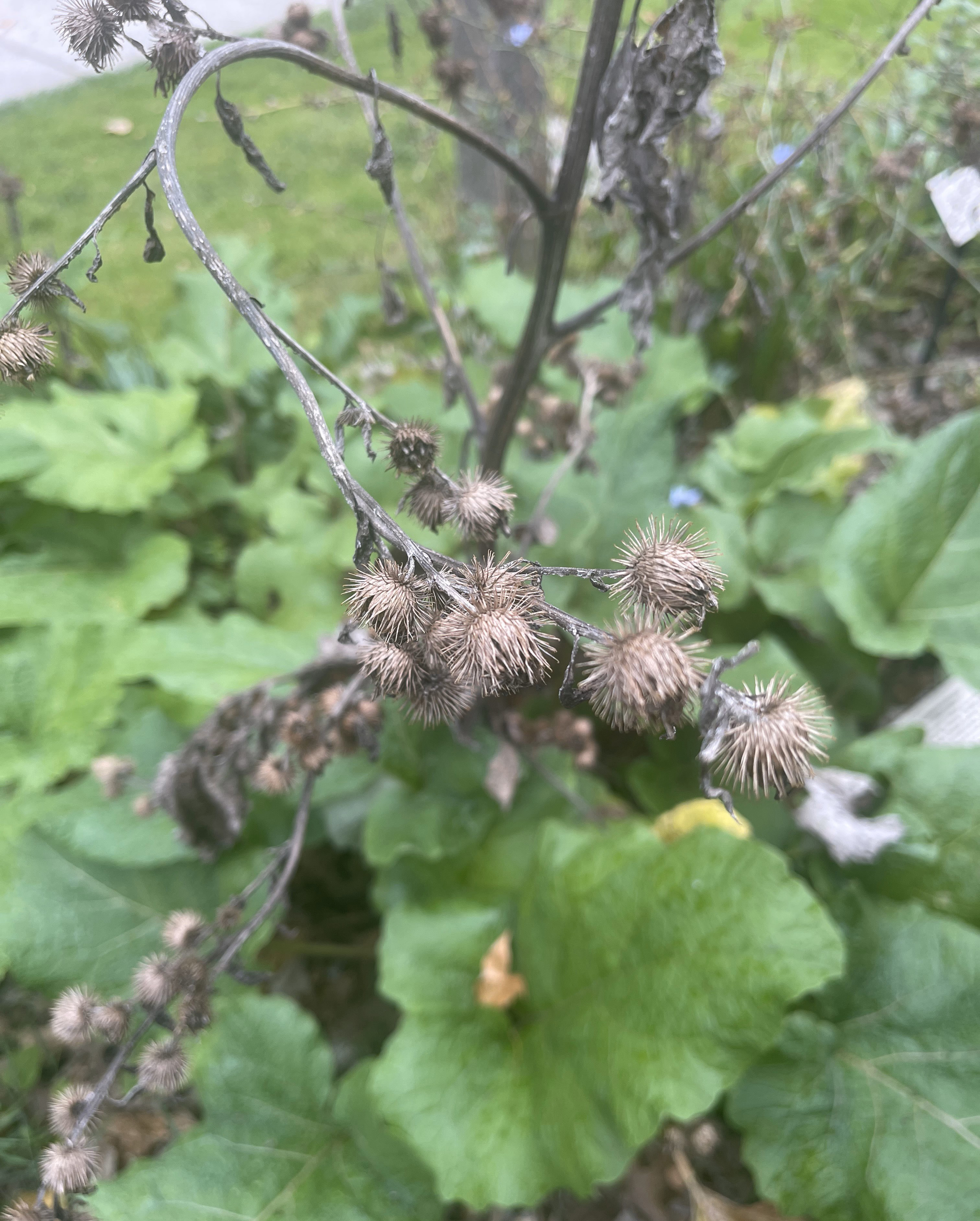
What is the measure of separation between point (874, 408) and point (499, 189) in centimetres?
157

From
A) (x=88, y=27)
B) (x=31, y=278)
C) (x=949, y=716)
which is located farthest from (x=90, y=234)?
(x=949, y=716)

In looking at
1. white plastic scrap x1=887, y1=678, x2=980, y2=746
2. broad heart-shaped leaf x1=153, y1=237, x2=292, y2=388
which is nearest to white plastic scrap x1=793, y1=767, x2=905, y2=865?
white plastic scrap x1=887, y1=678, x2=980, y2=746

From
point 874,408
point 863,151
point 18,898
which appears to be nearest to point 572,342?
point 18,898

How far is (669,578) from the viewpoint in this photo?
467 mm

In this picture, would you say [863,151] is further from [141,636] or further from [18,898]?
[18,898]

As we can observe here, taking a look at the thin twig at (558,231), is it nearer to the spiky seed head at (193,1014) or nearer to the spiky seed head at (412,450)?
the spiky seed head at (412,450)

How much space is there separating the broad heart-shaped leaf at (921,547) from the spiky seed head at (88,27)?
1.24 m

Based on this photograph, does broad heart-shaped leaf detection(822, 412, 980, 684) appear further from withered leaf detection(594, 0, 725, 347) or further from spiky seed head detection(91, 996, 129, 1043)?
spiky seed head detection(91, 996, 129, 1043)

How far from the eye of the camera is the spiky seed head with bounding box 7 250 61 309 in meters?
0.54

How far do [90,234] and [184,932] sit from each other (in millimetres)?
734

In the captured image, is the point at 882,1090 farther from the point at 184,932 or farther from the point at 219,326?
the point at 219,326

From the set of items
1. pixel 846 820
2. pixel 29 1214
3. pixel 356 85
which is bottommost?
pixel 29 1214

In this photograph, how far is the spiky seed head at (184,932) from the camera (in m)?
0.87

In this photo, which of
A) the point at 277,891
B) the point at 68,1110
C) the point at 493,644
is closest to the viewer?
the point at 493,644
